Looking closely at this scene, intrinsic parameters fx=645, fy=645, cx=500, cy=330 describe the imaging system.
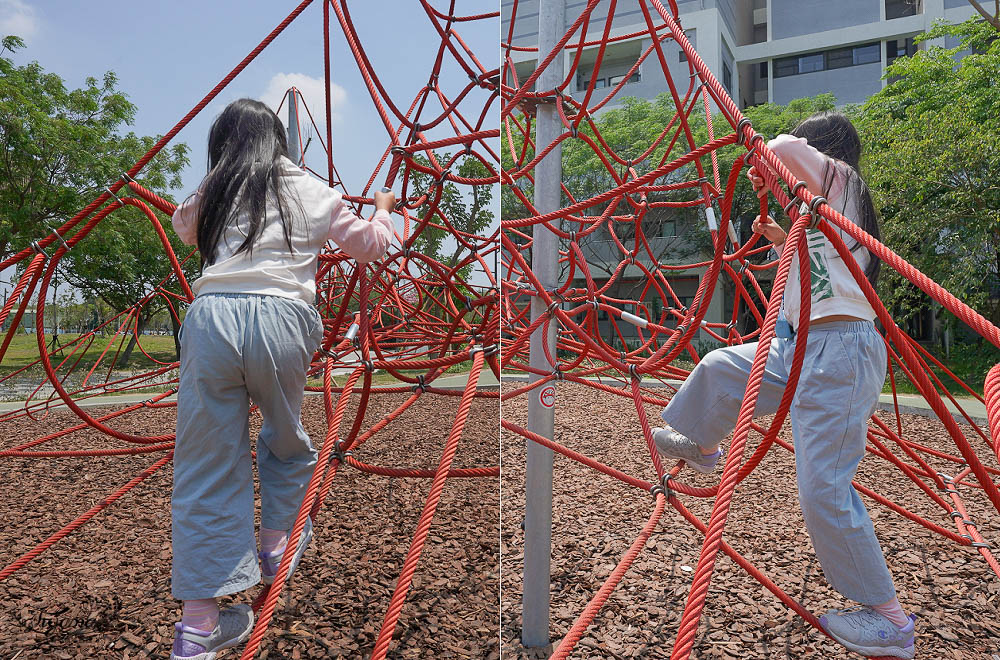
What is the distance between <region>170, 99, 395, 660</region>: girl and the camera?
0.81m

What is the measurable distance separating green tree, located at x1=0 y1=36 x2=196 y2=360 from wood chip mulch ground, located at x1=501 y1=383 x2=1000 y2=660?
2.43m

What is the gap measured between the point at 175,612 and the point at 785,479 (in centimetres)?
199

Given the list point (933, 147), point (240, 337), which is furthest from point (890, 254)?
point (933, 147)

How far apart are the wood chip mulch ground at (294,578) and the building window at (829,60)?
10513 mm

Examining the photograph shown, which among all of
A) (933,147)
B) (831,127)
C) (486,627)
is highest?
(933,147)

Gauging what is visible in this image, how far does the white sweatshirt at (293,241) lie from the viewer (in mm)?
854

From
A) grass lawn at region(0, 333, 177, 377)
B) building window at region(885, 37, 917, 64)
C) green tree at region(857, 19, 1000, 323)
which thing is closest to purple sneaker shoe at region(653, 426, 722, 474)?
grass lawn at region(0, 333, 177, 377)

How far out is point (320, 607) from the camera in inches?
50.9

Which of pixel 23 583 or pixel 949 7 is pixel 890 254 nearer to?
pixel 23 583

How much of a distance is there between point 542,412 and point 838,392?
56 centimetres

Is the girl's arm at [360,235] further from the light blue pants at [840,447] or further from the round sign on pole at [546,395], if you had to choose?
the light blue pants at [840,447]

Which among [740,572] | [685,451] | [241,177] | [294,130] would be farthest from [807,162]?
[294,130]

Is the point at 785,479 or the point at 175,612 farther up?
the point at 175,612

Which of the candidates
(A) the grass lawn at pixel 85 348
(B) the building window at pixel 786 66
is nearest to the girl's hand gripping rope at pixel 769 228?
(A) the grass lawn at pixel 85 348
